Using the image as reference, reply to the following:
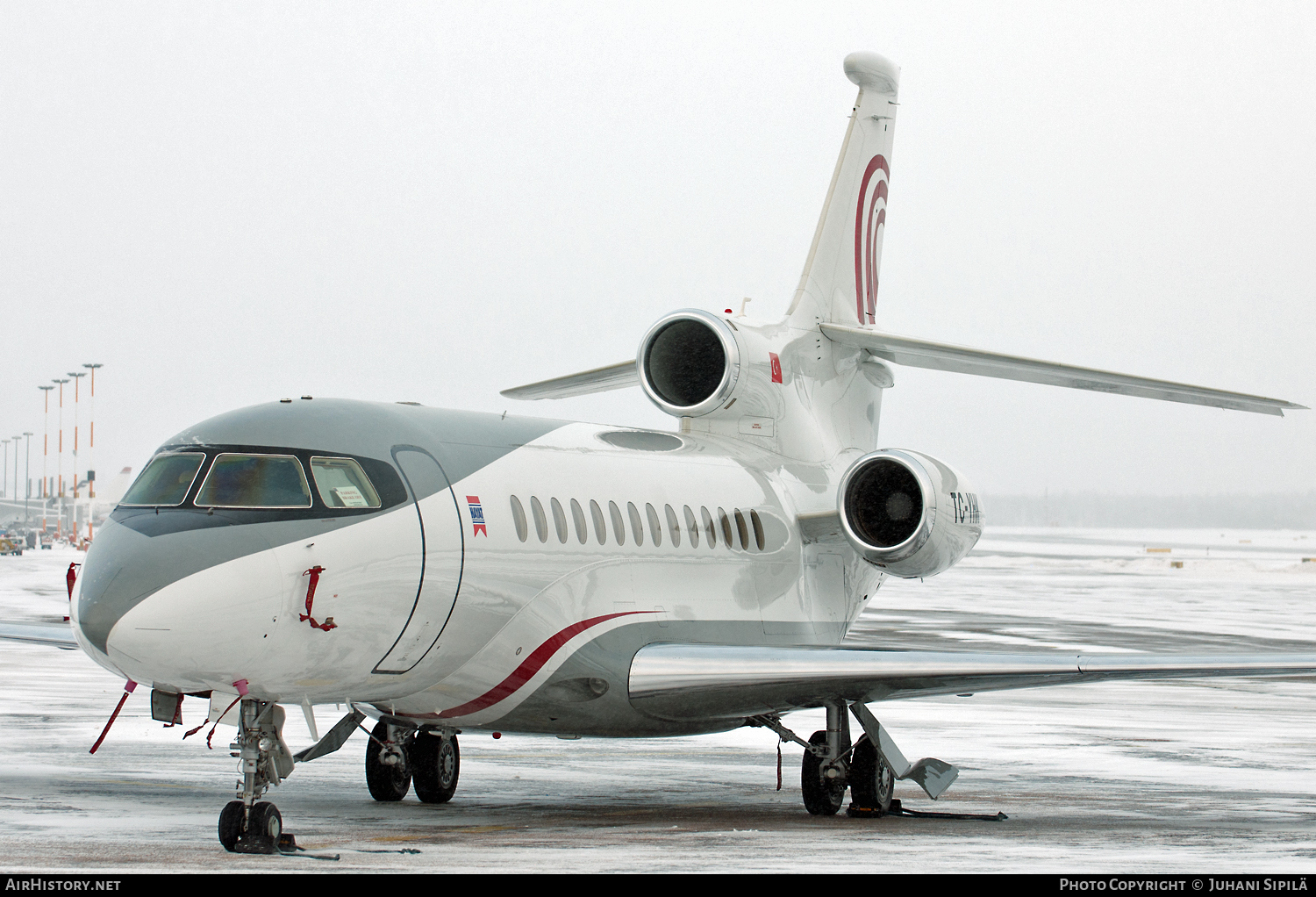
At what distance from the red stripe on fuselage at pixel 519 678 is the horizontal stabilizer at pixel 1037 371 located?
608 cm

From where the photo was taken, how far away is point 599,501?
42.4 feet

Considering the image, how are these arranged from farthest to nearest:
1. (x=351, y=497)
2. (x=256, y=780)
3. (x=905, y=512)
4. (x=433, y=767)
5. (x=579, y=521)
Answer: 1. (x=905, y=512)
2. (x=433, y=767)
3. (x=579, y=521)
4. (x=351, y=497)
5. (x=256, y=780)

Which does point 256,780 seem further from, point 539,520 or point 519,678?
point 539,520

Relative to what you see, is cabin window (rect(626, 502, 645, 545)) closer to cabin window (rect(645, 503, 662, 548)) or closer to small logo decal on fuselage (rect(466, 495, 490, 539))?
cabin window (rect(645, 503, 662, 548))

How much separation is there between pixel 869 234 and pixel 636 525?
708 centimetres

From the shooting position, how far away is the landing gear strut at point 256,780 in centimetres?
958

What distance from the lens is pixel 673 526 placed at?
1359 centimetres

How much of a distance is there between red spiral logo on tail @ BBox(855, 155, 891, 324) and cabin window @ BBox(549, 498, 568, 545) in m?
6.99

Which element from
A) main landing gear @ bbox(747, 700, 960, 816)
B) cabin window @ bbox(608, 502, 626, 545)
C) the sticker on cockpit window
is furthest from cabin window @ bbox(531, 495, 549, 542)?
main landing gear @ bbox(747, 700, 960, 816)

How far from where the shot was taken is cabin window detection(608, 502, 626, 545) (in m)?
12.9

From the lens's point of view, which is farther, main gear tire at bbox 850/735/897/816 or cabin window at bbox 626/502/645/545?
main gear tire at bbox 850/735/897/816

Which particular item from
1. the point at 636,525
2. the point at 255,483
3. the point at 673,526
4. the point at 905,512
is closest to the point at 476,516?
the point at 255,483

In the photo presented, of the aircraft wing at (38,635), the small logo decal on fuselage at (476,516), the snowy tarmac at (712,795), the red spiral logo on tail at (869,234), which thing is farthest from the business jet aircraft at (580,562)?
the aircraft wing at (38,635)
